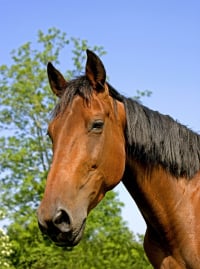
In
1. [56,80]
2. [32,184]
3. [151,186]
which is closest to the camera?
[151,186]

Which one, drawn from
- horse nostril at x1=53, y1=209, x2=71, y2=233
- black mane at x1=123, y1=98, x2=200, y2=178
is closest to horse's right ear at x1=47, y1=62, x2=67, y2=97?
black mane at x1=123, y1=98, x2=200, y2=178

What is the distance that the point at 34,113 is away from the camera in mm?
28125

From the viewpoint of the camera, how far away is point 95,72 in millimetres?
4875

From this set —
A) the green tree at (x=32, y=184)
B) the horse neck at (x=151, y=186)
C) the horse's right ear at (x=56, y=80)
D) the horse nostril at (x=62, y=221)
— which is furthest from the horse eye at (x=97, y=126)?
the green tree at (x=32, y=184)

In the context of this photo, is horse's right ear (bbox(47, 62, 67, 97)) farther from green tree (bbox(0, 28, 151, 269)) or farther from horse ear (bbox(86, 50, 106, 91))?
green tree (bbox(0, 28, 151, 269))

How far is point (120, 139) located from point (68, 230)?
109cm

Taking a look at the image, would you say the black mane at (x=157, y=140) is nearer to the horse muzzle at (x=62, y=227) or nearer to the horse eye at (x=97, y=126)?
the horse eye at (x=97, y=126)

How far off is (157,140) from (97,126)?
76 centimetres

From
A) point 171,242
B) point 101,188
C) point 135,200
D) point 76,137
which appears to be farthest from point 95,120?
point 171,242

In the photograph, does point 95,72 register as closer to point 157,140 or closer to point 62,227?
point 157,140

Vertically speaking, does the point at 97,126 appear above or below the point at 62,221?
above

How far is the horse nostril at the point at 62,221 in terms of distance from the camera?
13.4ft

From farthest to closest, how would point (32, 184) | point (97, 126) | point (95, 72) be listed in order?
point (32, 184) → point (95, 72) → point (97, 126)

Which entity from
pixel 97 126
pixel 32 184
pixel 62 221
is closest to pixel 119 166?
pixel 97 126
